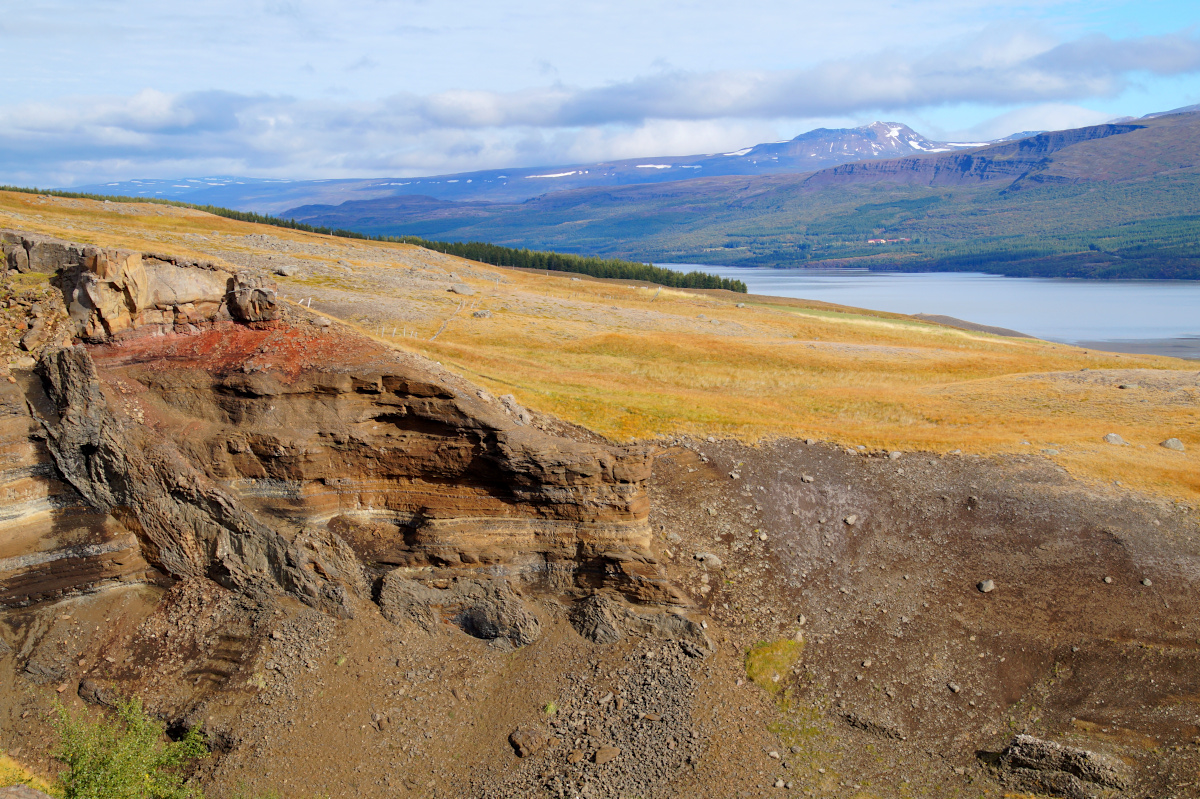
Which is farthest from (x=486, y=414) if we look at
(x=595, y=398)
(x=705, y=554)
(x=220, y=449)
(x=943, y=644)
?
(x=595, y=398)

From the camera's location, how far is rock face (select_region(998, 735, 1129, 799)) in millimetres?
15617

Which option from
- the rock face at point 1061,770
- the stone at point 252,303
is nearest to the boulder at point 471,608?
the stone at point 252,303

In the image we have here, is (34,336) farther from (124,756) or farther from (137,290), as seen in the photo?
(124,756)

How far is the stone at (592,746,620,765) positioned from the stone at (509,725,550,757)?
51.1 inches

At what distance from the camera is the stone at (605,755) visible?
52.0ft

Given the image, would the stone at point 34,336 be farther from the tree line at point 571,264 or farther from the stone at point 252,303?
the tree line at point 571,264

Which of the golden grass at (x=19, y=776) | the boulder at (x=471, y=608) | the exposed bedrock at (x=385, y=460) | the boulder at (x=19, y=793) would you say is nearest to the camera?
the boulder at (x=19, y=793)

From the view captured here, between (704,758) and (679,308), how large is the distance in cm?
8797

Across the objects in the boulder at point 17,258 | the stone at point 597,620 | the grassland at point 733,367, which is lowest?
the stone at point 597,620

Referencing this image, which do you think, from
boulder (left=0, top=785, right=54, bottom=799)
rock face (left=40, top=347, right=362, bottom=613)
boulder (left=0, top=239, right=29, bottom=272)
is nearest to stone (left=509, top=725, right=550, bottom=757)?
rock face (left=40, top=347, right=362, bottom=613)

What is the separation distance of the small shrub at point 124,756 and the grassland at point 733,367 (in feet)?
65.3

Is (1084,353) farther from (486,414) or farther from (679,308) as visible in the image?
(486,414)

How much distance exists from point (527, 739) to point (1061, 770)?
41.5ft

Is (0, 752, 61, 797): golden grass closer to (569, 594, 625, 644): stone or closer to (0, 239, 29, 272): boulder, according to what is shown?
(569, 594, 625, 644): stone
